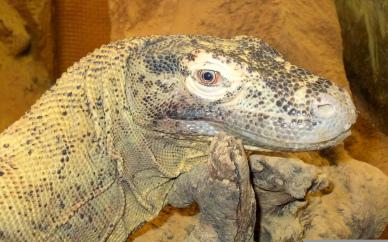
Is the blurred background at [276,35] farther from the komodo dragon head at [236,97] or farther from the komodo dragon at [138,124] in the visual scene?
the komodo dragon head at [236,97]

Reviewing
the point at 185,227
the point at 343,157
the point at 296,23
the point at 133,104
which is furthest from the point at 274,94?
the point at 296,23

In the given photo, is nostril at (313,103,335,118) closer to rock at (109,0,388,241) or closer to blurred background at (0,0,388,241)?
blurred background at (0,0,388,241)

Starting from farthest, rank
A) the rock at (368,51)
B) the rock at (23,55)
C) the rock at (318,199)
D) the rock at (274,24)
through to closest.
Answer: the rock at (23,55), the rock at (368,51), the rock at (274,24), the rock at (318,199)

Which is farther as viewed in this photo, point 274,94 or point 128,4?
point 128,4

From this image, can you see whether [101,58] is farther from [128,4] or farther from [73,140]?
[128,4]

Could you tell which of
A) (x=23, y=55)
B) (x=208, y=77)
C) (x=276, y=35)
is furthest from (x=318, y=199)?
(x=23, y=55)

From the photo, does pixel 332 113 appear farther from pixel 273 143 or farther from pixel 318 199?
pixel 318 199

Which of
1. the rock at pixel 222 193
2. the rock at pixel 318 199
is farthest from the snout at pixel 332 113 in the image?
the rock at pixel 318 199

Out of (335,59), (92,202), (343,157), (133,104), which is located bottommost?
(343,157)
